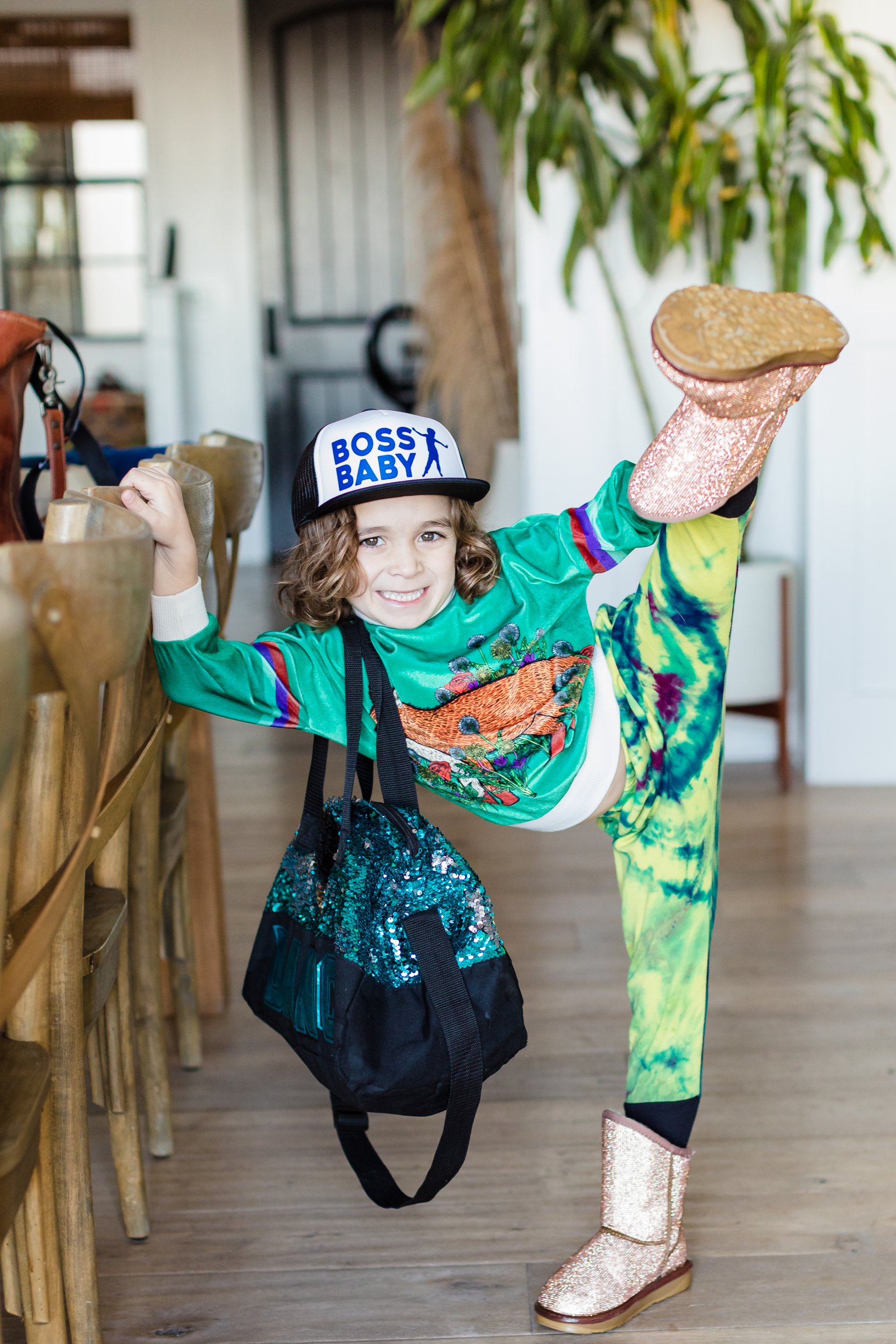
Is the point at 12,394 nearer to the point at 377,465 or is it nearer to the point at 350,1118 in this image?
the point at 377,465

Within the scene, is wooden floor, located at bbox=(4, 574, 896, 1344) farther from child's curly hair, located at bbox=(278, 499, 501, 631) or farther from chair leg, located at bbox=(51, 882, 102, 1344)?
child's curly hair, located at bbox=(278, 499, 501, 631)

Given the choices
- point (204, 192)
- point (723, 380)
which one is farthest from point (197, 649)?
point (204, 192)

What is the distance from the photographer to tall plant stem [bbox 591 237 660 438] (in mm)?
2961

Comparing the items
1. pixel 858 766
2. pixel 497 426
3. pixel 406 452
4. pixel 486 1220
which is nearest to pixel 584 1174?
pixel 486 1220

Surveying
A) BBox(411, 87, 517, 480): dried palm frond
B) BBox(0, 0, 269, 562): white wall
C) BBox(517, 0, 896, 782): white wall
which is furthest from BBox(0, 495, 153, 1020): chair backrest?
BBox(0, 0, 269, 562): white wall

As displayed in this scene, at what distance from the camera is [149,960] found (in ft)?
5.11

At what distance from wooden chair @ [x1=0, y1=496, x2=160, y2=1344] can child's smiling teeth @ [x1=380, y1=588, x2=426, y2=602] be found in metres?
0.26

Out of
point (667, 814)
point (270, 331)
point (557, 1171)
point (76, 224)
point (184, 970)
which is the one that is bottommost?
point (557, 1171)

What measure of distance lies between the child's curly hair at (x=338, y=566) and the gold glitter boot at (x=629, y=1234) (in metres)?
0.57

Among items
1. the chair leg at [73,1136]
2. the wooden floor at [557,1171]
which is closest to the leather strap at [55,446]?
the chair leg at [73,1136]

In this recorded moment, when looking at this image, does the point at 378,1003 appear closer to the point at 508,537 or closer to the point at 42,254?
the point at 508,537

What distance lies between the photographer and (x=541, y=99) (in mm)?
2850

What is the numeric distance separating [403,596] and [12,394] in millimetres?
479

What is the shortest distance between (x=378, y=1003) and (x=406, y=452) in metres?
0.51
